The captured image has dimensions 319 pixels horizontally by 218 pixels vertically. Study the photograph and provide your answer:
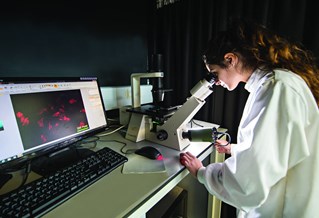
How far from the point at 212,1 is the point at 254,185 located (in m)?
1.28

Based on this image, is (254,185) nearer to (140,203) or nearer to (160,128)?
(140,203)

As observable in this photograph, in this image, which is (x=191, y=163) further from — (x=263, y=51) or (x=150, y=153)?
(x=263, y=51)

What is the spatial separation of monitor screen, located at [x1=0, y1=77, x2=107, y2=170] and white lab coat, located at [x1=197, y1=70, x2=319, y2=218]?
0.67 meters

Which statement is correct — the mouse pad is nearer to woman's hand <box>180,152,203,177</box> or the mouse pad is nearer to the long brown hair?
woman's hand <box>180,152,203,177</box>

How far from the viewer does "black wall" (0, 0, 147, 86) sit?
0.88 metres

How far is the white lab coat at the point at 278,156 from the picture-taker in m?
0.51

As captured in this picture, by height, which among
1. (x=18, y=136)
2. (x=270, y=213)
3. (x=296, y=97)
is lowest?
(x=270, y=213)

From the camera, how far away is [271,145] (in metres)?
0.51

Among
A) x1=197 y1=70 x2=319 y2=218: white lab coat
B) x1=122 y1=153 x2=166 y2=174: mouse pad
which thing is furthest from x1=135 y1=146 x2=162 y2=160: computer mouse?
x1=197 y1=70 x2=319 y2=218: white lab coat

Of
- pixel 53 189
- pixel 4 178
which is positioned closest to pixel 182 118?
pixel 53 189

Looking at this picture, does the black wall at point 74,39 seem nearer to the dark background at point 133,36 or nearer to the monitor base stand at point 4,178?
the dark background at point 133,36

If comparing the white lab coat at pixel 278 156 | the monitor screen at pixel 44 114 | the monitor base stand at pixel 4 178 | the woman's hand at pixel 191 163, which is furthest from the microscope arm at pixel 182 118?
the monitor base stand at pixel 4 178

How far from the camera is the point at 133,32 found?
4.98ft

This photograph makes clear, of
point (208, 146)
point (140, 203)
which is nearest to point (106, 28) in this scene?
point (208, 146)
